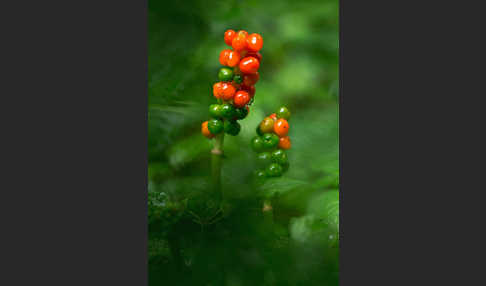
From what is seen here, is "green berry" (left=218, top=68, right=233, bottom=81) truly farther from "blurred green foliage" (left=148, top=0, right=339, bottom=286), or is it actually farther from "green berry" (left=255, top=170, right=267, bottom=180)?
"green berry" (left=255, top=170, right=267, bottom=180)

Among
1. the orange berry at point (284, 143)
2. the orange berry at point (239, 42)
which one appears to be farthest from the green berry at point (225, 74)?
the orange berry at point (284, 143)

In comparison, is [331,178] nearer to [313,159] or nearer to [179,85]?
[313,159]

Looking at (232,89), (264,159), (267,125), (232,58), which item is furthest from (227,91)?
(264,159)

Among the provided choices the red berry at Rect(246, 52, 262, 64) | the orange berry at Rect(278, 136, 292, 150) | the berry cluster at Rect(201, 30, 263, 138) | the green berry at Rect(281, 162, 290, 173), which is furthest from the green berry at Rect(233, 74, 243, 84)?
the green berry at Rect(281, 162, 290, 173)

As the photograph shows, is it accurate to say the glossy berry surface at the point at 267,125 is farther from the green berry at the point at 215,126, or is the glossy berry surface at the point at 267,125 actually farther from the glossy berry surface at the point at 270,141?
the green berry at the point at 215,126

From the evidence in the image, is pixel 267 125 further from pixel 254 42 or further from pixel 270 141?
pixel 254 42
